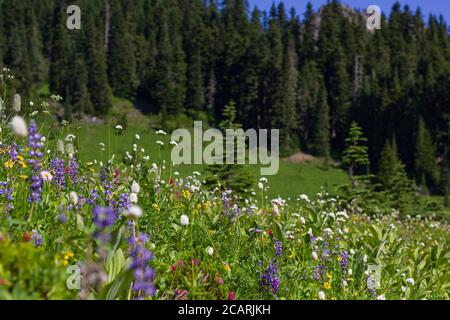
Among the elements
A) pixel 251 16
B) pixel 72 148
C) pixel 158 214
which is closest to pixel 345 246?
pixel 158 214

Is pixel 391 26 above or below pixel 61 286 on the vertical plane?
above

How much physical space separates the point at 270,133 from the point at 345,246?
87331 millimetres

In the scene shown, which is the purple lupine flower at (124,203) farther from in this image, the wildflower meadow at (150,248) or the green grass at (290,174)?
the green grass at (290,174)

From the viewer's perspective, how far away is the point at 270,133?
302 feet

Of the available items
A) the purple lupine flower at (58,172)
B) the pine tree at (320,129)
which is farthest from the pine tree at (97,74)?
the purple lupine flower at (58,172)

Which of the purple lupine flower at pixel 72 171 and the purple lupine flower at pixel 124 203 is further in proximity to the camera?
the purple lupine flower at pixel 72 171

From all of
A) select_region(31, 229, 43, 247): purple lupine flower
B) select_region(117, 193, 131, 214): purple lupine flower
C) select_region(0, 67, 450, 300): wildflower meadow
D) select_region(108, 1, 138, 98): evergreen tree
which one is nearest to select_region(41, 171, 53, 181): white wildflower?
select_region(0, 67, 450, 300): wildflower meadow

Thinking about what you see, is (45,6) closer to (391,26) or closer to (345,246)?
(391,26)

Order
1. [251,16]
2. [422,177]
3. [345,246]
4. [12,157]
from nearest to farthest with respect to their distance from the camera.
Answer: [12,157] < [345,246] < [422,177] < [251,16]

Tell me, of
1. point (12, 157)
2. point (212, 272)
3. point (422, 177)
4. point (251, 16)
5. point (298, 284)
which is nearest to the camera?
point (212, 272)

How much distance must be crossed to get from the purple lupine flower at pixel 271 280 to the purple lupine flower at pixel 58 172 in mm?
1865

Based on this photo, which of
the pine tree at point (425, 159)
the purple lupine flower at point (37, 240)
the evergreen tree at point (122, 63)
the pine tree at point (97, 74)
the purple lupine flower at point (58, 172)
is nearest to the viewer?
Answer: the purple lupine flower at point (37, 240)

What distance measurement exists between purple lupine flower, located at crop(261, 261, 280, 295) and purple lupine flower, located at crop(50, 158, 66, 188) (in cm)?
187

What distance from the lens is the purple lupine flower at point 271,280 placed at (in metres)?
3.55
